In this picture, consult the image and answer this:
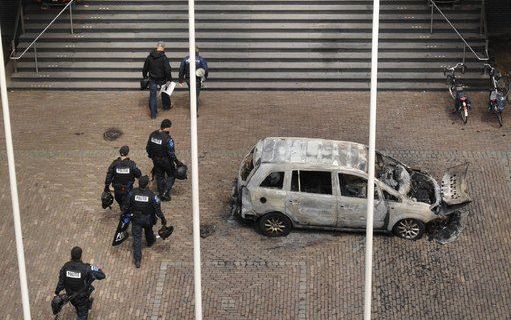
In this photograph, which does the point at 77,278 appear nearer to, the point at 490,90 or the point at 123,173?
the point at 123,173

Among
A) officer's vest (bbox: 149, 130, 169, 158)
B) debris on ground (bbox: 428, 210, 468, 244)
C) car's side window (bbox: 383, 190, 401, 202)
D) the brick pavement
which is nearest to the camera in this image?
the brick pavement

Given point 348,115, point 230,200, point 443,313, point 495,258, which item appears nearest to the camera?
point 443,313

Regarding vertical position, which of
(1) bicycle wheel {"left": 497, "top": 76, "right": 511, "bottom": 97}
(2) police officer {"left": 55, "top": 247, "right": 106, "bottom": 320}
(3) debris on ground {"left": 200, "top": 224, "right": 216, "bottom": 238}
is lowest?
(2) police officer {"left": 55, "top": 247, "right": 106, "bottom": 320}

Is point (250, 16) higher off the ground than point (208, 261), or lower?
higher

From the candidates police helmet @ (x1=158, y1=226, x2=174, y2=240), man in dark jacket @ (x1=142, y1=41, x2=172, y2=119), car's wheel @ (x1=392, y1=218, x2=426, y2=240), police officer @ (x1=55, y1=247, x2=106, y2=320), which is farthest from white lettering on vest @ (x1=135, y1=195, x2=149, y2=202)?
man in dark jacket @ (x1=142, y1=41, x2=172, y2=119)

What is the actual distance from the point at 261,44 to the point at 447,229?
7764 mm

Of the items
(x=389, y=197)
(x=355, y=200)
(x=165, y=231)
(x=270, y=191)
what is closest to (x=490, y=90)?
(x=389, y=197)

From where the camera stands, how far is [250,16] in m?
25.8

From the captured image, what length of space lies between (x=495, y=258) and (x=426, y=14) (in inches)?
342

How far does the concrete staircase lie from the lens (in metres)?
25.2

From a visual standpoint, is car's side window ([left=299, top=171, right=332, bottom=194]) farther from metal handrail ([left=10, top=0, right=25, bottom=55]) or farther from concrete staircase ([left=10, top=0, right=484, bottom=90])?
metal handrail ([left=10, top=0, right=25, bottom=55])

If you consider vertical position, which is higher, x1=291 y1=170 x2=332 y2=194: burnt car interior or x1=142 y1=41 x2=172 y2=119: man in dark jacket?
x1=142 y1=41 x2=172 y2=119: man in dark jacket

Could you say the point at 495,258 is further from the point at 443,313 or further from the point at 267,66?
the point at 267,66

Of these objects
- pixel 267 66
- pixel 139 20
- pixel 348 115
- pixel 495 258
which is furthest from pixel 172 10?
pixel 495 258
